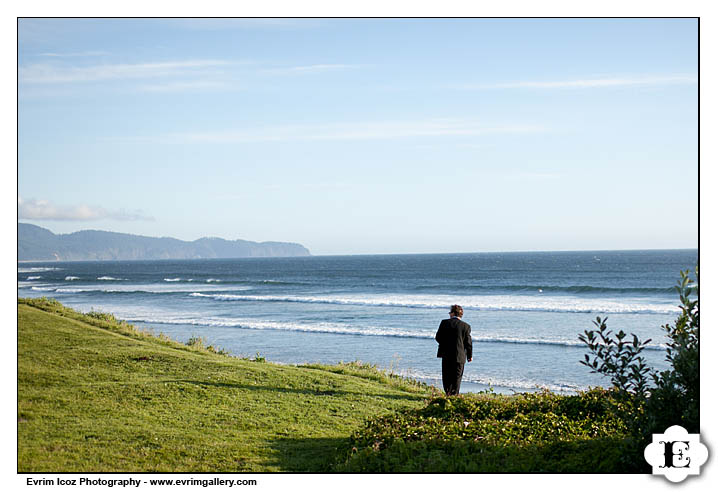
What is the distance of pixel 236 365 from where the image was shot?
11.9m

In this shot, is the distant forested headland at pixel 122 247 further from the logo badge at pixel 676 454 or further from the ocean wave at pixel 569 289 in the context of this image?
the logo badge at pixel 676 454

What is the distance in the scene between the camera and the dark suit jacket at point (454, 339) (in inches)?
372

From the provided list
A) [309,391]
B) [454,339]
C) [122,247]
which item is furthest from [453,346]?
[122,247]

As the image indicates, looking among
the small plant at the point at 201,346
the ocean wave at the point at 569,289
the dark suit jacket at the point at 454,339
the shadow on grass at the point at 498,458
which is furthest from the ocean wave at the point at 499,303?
the shadow on grass at the point at 498,458

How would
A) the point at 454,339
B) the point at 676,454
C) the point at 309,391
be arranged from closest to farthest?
the point at 676,454, the point at 454,339, the point at 309,391

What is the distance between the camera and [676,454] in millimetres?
5379

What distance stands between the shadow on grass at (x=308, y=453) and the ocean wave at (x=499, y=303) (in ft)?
103

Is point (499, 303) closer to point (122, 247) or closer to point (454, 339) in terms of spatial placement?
point (454, 339)

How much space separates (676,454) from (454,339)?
431cm

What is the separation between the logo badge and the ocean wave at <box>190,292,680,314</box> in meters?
32.1

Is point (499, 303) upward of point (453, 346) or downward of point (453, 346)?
downward

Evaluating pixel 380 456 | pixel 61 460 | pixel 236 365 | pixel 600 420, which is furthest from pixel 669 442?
pixel 236 365
